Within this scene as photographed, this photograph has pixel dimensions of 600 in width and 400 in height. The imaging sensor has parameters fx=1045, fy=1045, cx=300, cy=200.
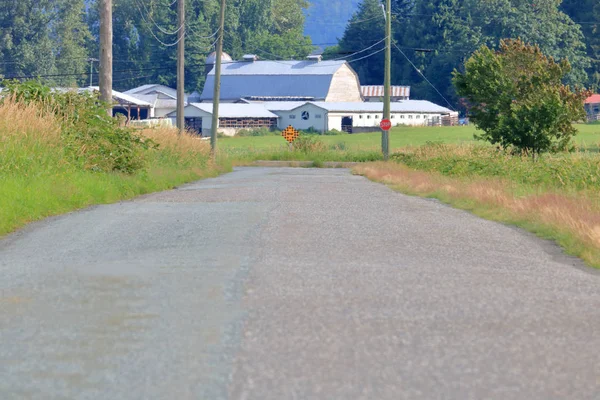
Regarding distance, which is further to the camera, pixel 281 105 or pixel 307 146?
pixel 281 105

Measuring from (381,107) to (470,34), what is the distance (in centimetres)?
1479

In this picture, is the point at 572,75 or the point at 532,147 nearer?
the point at 532,147

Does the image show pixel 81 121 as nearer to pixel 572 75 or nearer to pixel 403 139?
pixel 403 139

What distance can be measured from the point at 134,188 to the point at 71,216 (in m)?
6.79

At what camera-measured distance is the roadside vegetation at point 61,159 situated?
→ 17.1 metres

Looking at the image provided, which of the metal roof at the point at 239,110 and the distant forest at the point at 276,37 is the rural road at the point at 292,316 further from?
the metal roof at the point at 239,110

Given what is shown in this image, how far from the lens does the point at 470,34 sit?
118875 millimetres

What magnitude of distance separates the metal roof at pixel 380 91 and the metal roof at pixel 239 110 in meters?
22.8

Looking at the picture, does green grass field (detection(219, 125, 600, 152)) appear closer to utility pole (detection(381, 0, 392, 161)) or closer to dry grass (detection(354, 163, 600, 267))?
utility pole (detection(381, 0, 392, 161))

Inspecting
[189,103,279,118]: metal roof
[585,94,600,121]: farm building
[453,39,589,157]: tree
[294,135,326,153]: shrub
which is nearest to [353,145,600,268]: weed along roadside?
[453,39,589,157]: tree

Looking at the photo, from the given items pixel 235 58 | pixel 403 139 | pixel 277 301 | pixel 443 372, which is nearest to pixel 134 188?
pixel 277 301

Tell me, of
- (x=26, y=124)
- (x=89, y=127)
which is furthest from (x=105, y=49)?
(x=26, y=124)

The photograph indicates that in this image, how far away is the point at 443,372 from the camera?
616 cm

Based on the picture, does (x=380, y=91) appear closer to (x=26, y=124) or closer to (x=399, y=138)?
(x=399, y=138)
